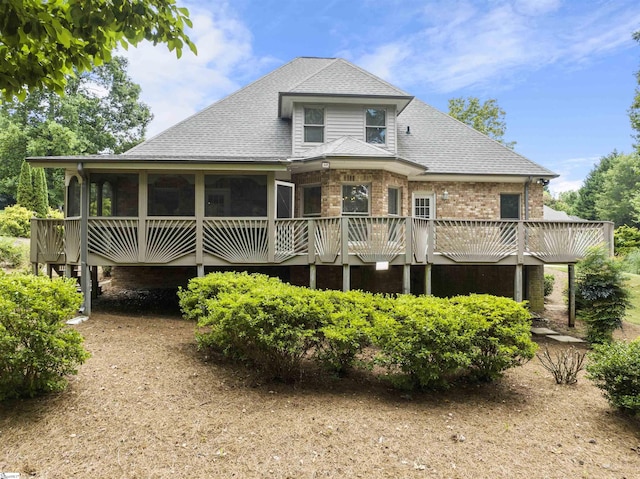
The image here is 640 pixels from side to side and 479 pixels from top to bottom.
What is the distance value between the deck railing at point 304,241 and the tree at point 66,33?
5.96 m

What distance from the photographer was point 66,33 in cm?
312

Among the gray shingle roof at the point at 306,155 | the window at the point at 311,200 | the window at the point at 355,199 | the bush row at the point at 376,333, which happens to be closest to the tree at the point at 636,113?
the gray shingle roof at the point at 306,155

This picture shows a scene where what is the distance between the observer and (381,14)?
16.2 meters

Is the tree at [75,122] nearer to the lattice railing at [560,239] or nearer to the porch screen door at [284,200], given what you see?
the porch screen door at [284,200]

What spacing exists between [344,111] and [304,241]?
16.6 ft

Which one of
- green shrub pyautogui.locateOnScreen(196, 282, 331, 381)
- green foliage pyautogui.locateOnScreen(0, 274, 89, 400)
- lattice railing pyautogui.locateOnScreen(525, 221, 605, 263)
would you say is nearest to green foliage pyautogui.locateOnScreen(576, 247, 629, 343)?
lattice railing pyautogui.locateOnScreen(525, 221, 605, 263)

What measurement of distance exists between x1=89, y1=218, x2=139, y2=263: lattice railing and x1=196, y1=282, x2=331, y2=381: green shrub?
4.60 meters

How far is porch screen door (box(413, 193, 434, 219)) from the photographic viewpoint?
1292 cm

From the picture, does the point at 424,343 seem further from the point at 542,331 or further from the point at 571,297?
the point at 571,297

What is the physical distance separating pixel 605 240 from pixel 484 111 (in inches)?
794

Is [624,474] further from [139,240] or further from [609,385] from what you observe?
[139,240]

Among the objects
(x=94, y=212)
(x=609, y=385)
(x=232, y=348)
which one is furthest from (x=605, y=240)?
(x=94, y=212)

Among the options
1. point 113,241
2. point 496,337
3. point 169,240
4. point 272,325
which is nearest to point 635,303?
point 496,337

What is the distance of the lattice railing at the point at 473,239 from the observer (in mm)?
10156
